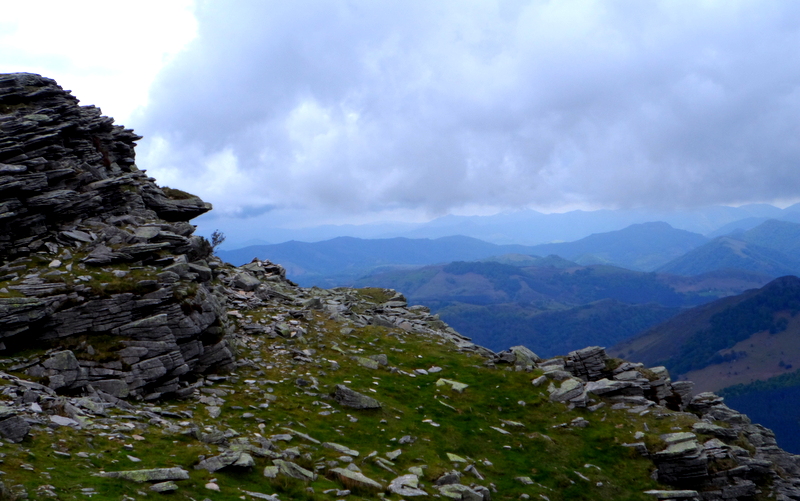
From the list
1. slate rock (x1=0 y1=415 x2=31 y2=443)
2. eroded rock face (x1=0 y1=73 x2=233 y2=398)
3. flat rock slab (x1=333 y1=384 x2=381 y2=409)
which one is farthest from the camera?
flat rock slab (x1=333 y1=384 x2=381 y2=409)

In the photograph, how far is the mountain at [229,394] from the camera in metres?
20.3

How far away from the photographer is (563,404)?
37.7 m

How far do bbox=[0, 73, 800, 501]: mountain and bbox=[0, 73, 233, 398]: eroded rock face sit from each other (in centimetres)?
12

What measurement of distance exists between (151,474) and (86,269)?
18.3 metres

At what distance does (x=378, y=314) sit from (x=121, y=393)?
3656cm

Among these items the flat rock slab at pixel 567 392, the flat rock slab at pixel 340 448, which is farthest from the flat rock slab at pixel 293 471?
the flat rock slab at pixel 567 392

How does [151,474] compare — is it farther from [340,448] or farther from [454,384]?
[454,384]

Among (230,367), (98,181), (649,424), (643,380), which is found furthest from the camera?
(643,380)

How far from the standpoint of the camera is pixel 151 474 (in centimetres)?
1769

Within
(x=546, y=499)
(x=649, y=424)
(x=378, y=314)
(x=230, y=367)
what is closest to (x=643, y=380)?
(x=649, y=424)

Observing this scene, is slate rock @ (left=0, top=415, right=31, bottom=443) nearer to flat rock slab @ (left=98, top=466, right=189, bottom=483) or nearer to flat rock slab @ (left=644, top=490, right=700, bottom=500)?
flat rock slab @ (left=98, top=466, right=189, bottom=483)

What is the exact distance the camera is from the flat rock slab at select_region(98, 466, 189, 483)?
56.4 ft

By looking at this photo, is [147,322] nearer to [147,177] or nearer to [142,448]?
[142,448]

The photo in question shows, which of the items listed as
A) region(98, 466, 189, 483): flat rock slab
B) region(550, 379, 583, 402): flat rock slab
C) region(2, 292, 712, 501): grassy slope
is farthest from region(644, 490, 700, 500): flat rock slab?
region(98, 466, 189, 483): flat rock slab
